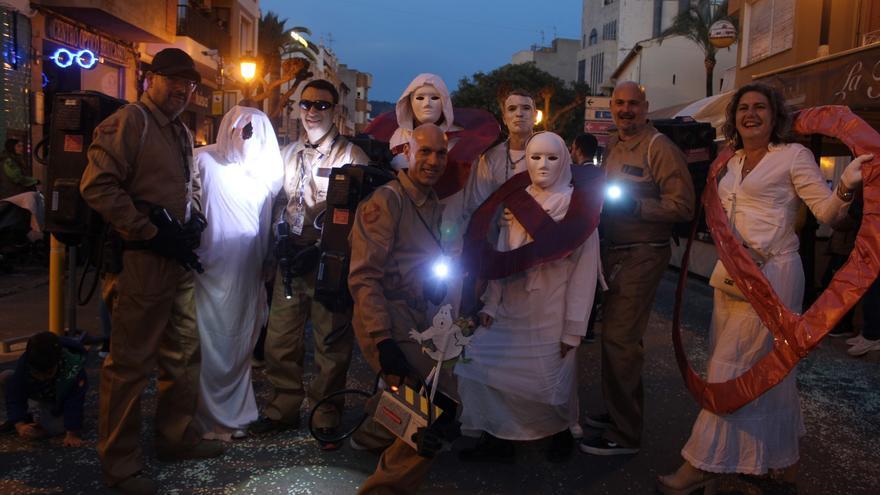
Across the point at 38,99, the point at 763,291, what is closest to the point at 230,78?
the point at 38,99

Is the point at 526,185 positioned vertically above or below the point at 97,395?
above

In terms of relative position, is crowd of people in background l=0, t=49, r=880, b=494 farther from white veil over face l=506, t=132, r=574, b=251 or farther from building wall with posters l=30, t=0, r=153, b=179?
building wall with posters l=30, t=0, r=153, b=179

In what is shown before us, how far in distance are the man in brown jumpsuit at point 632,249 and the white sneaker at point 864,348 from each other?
166 inches

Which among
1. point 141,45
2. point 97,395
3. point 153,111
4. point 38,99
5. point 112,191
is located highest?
point 141,45

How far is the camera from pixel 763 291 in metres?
3.68

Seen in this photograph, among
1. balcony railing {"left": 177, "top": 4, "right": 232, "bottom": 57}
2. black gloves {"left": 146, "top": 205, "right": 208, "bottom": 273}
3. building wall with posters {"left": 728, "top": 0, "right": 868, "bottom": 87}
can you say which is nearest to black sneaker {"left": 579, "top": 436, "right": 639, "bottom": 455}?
black gloves {"left": 146, "top": 205, "right": 208, "bottom": 273}

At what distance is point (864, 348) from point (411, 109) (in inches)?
223

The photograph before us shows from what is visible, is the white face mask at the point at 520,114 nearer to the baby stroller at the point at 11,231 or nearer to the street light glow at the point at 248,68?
the baby stroller at the point at 11,231

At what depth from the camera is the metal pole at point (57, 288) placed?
5444mm

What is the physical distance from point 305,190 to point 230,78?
2462 centimetres

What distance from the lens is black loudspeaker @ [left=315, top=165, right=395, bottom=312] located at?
12.8ft

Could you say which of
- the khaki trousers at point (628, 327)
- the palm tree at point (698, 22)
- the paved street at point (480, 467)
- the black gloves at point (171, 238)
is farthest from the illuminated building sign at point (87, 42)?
the palm tree at point (698, 22)

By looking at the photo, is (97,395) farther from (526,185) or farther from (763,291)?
(763,291)

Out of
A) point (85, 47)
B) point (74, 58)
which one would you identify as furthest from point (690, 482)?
point (85, 47)
